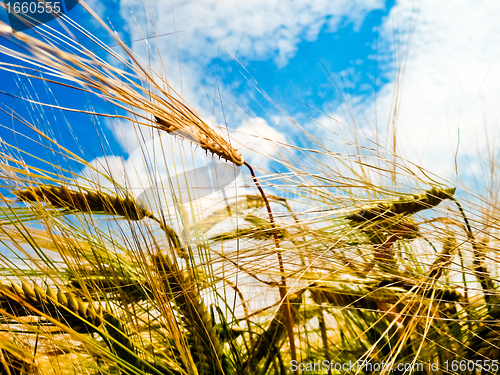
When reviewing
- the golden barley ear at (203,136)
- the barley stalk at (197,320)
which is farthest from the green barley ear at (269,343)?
the golden barley ear at (203,136)

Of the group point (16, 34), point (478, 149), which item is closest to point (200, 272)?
point (16, 34)

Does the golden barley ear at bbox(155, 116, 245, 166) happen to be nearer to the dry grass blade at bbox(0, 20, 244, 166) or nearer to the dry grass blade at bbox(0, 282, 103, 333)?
the dry grass blade at bbox(0, 20, 244, 166)

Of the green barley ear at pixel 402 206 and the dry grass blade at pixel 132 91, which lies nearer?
the dry grass blade at pixel 132 91

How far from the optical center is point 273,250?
1.12 ft

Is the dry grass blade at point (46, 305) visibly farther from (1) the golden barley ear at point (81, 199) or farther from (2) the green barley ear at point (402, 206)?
(2) the green barley ear at point (402, 206)

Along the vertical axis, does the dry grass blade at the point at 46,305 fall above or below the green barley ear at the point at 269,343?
above

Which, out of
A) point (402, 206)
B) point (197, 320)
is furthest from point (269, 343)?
point (402, 206)

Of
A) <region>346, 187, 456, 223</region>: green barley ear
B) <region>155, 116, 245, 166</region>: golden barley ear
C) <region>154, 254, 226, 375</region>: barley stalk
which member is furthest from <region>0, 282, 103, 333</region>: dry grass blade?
<region>346, 187, 456, 223</region>: green barley ear

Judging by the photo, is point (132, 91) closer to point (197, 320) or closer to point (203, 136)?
point (203, 136)

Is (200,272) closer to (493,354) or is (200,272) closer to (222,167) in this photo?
(222,167)

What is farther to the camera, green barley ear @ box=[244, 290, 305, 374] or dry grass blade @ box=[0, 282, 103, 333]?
green barley ear @ box=[244, 290, 305, 374]

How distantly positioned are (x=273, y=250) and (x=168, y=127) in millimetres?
170

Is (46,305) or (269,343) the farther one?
(269,343)

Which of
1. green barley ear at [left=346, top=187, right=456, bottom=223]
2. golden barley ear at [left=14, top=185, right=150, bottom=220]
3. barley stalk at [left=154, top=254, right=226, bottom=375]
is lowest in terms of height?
barley stalk at [left=154, top=254, right=226, bottom=375]
